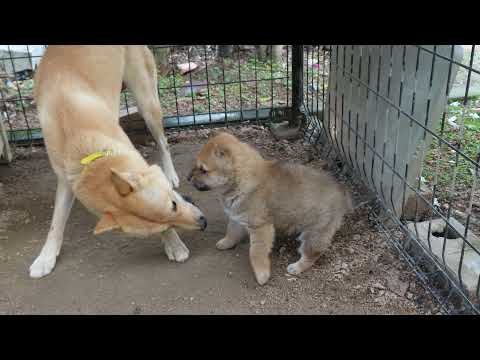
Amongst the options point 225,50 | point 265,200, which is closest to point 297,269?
point 265,200

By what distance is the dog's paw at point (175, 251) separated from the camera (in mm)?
3889

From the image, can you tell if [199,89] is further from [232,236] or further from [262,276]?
[262,276]

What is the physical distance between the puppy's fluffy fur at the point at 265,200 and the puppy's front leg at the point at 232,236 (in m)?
0.22

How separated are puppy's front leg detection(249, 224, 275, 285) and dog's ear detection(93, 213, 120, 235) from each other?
3.29 feet

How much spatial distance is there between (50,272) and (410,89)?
3146mm

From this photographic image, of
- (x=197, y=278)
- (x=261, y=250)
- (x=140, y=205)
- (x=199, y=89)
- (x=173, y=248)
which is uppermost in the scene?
(x=140, y=205)

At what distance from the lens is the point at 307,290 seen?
3.53m

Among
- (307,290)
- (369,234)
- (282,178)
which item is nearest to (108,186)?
(282,178)

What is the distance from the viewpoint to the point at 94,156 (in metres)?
3.43

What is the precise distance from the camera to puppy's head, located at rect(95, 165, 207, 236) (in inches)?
126

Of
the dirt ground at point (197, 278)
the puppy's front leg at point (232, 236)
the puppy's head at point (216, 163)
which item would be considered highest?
the puppy's head at point (216, 163)

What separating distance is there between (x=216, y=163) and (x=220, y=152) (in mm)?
87

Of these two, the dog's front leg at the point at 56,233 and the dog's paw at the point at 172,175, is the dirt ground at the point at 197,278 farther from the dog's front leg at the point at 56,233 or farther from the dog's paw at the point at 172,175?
the dog's paw at the point at 172,175

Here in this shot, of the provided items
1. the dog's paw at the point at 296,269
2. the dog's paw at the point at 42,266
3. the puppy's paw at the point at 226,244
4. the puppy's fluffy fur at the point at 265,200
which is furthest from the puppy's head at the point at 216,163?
the dog's paw at the point at 42,266
